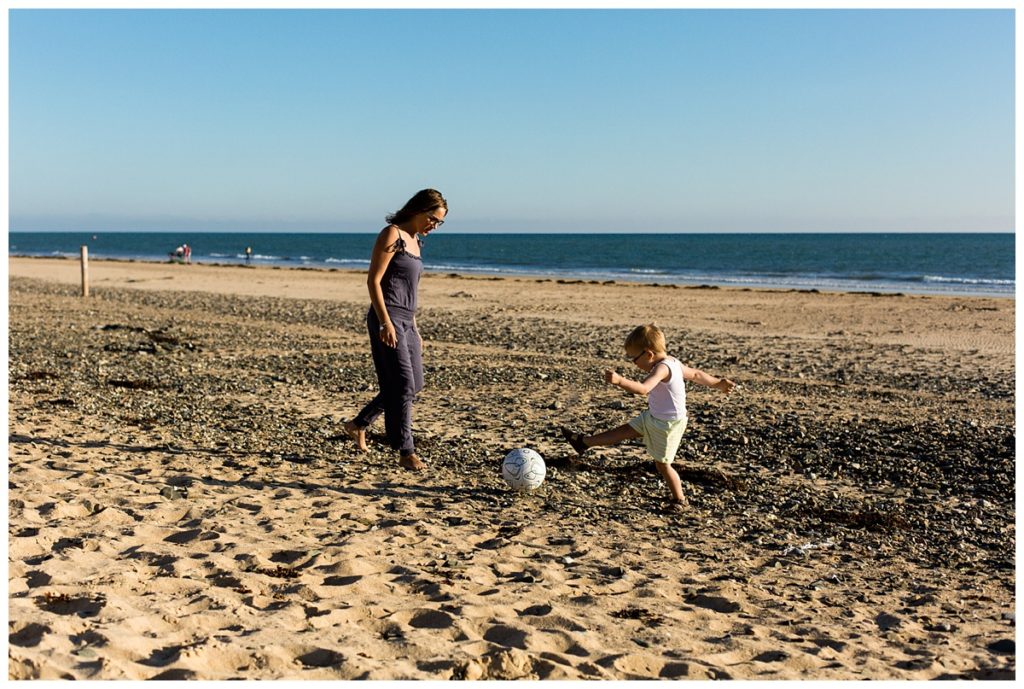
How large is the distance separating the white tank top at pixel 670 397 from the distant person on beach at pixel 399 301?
5.55 ft

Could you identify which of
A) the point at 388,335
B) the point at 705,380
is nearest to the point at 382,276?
the point at 388,335

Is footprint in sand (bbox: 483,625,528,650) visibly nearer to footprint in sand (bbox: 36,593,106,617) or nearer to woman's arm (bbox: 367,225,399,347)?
footprint in sand (bbox: 36,593,106,617)

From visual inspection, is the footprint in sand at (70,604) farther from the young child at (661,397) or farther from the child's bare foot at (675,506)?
the child's bare foot at (675,506)

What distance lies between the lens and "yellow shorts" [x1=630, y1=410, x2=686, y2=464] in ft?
20.3

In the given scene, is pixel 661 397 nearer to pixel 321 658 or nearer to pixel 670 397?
pixel 670 397

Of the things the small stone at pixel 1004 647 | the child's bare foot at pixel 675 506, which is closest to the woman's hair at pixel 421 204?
the child's bare foot at pixel 675 506

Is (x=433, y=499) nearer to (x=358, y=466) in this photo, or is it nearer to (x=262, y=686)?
(x=358, y=466)

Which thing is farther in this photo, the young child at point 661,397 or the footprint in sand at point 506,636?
the young child at point 661,397

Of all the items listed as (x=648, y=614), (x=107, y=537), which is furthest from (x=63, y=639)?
(x=648, y=614)

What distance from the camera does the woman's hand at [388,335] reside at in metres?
6.46

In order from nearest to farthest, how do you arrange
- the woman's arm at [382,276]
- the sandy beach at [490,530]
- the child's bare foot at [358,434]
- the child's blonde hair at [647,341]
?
the sandy beach at [490,530] < the child's blonde hair at [647,341] < the woman's arm at [382,276] < the child's bare foot at [358,434]

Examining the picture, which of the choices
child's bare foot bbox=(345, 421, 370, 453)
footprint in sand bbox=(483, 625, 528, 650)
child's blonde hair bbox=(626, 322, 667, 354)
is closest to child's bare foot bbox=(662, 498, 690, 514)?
child's blonde hair bbox=(626, 322, 667, 354)

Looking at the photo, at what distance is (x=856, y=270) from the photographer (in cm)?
5166

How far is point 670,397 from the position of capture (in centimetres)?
616
